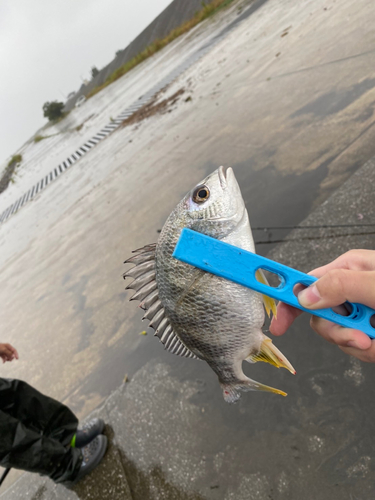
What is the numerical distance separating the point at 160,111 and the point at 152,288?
10.2 metres

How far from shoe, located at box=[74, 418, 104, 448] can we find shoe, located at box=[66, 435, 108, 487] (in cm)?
5

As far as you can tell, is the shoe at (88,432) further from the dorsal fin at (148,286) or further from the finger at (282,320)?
the finger at (282,320)

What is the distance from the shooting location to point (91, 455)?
237 centimetres

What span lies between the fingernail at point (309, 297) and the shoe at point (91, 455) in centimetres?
214

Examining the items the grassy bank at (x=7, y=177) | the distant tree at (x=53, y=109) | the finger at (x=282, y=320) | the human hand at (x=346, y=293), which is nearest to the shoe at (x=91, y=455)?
the finger at (x=282, y=320)

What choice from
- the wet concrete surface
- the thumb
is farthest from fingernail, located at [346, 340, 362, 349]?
the wet concrete surface

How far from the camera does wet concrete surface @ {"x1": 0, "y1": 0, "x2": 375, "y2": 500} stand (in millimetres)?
1878

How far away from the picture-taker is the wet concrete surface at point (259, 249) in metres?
1.88

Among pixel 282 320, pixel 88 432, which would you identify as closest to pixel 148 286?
pixel 282 320

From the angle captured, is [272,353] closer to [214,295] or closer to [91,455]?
[214,295]

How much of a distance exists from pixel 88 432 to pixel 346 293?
7.70ft

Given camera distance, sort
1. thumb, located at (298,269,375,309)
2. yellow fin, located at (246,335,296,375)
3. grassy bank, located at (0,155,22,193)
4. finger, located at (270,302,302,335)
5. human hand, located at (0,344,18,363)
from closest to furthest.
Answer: thumb, located at (298,269,375,309) < yellow fin, located at (246,335,296,375) < finger, located at (270,302,302,335) < human hand, located at (0,344,18,363) < grassy bank, located at (0,155,22,193)

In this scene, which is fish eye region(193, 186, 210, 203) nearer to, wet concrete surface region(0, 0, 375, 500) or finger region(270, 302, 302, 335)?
finger region(270, 302, 302, 335)

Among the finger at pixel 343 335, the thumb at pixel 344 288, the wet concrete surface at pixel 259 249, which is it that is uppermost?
the thumb at pixel 344 288
